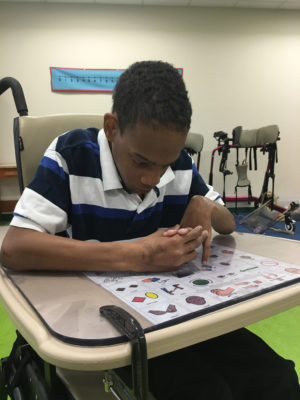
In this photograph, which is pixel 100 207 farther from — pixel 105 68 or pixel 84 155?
pixel 105 68

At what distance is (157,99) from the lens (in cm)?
61

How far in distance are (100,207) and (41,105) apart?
325cm

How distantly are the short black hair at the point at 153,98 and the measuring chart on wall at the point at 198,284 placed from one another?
281 millimetres

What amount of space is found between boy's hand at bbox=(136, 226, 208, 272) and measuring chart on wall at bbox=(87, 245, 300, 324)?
0.02 m

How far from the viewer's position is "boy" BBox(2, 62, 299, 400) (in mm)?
588

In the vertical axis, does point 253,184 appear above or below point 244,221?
below

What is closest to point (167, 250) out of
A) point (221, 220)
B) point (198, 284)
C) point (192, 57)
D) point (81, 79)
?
point (198, 284)

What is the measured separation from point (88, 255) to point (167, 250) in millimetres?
147

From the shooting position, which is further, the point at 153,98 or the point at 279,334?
the point at 279,334

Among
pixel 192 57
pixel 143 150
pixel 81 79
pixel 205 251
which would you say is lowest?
pixel 205 251

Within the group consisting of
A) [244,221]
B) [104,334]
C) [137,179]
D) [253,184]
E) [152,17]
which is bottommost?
[253,184]

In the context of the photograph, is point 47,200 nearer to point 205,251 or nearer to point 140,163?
point 140,163

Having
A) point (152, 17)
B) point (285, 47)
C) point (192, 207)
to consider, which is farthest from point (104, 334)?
point (285, 47)

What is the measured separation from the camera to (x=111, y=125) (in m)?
0.71
